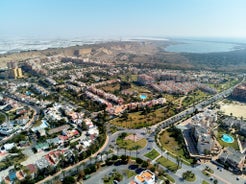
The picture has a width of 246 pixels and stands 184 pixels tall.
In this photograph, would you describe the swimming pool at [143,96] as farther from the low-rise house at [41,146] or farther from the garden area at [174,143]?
the low-rise house at [41,146]

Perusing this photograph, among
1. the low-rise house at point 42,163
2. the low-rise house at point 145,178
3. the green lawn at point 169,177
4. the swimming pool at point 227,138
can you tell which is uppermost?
the low-rise house at point 145,178

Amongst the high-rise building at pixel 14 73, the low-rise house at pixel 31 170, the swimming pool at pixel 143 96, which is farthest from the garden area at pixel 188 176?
the high-rise building at pixel 14 73

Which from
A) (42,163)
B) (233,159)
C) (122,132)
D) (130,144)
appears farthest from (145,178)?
(42,163)

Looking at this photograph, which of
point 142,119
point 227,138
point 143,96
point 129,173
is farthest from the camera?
point 143,96

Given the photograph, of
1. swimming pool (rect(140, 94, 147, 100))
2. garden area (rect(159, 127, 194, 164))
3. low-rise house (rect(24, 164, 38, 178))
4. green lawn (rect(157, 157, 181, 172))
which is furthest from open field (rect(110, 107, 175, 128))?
low-rise house (rect(24, 164, 38, 178))

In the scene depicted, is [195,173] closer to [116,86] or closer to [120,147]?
[120,147]

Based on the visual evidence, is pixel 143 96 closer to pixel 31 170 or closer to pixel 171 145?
pixel 171 145
